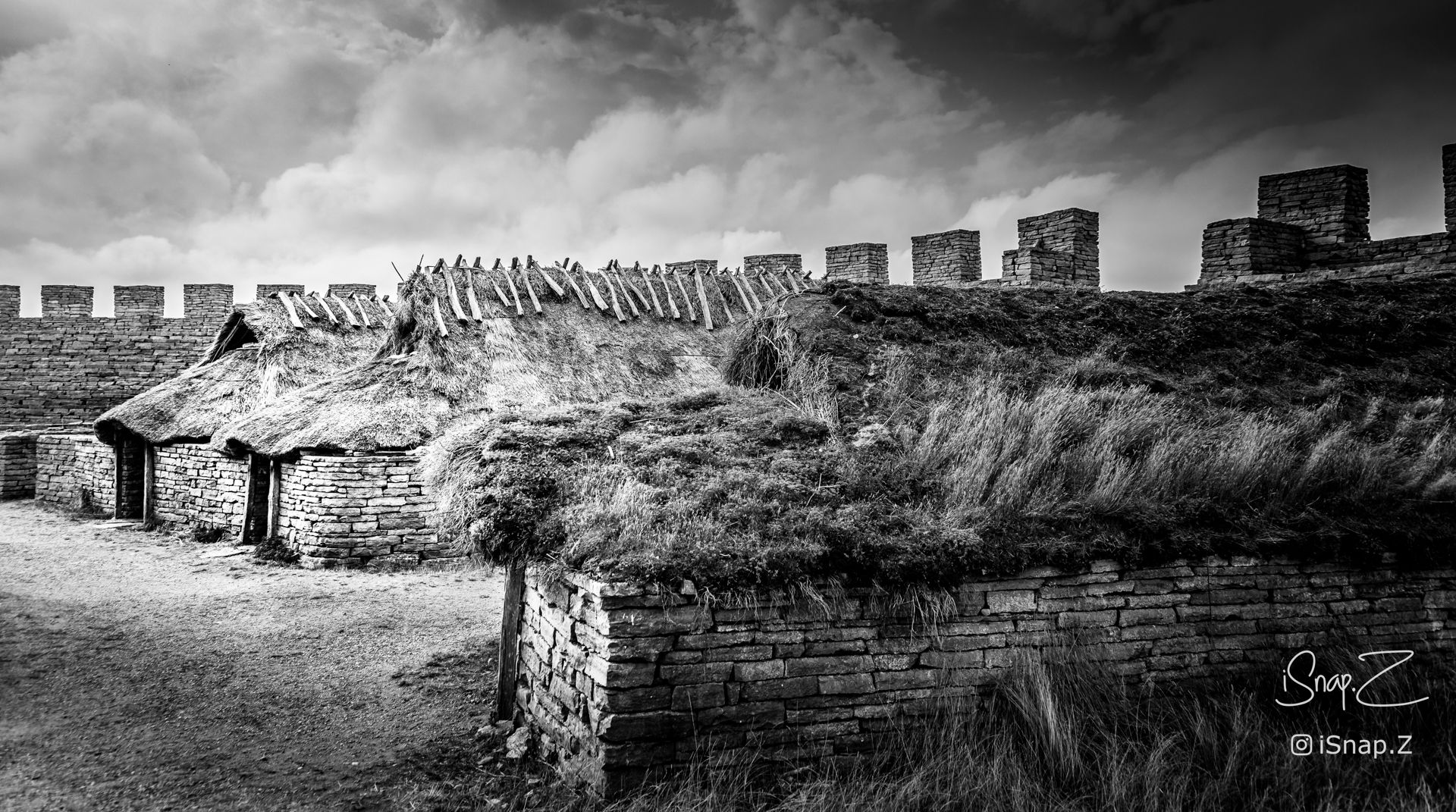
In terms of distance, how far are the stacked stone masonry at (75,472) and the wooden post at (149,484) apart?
1.52 m

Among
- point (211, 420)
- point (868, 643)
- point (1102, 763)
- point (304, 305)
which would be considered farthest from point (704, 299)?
point (1102, 763)

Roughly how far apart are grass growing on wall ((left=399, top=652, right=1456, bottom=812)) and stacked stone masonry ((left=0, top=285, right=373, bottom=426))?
24.3 meters

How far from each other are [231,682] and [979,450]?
6.56 m

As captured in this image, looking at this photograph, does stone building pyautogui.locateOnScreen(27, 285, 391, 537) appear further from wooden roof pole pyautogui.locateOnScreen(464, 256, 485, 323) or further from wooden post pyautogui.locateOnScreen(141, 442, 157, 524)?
wooden roof pole pyautogui.locateOnScreen(464, 256, 485, 323)

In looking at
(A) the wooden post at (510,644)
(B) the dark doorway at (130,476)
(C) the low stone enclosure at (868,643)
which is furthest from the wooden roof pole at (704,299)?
(B) the dark doorway at (130,476)

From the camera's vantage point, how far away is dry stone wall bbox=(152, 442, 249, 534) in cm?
1441

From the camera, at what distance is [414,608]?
9734 millimetres

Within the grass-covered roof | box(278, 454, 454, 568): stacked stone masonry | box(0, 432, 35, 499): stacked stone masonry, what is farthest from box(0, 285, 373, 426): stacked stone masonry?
the grass-covered roof

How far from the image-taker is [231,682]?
704 cm

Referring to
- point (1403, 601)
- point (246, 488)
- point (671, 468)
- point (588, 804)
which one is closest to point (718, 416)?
point (671, 468)

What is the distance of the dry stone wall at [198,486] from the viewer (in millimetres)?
14406

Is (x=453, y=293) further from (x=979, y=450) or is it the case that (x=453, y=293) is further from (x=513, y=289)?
(x=979, y=450)

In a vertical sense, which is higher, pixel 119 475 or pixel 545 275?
pixel 545 275

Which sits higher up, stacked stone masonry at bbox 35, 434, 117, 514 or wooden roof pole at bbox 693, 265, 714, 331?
wooden roof pole at bbox 693, 265, 714, 331
